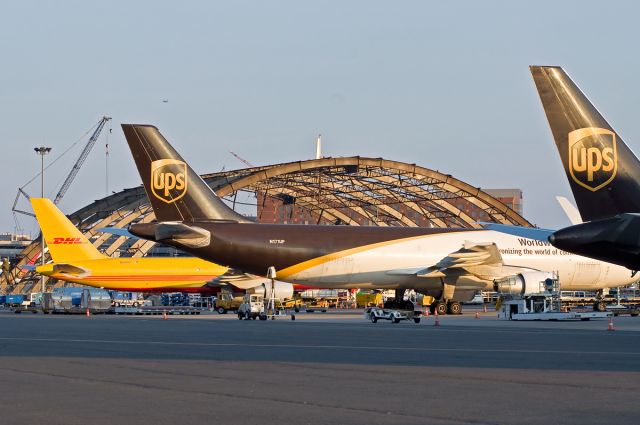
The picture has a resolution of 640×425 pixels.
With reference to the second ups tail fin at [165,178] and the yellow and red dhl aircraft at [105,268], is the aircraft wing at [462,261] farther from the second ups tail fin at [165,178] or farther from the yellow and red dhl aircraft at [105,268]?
the yellow and red dhl aircraft at [105,268]

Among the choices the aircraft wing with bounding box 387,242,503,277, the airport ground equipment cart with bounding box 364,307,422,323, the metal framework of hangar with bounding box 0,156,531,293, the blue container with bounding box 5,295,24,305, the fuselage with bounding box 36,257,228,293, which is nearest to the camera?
the airport ground equipment cart with bounding box 364,307,422,323

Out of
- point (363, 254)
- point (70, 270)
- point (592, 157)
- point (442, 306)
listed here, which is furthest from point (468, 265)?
point (70, 270)

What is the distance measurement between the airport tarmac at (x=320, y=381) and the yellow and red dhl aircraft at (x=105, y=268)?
46.4 metres

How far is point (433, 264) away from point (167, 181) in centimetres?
1706

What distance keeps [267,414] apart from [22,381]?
634 centimetres

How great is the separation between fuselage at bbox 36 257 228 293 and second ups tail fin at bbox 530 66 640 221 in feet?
176

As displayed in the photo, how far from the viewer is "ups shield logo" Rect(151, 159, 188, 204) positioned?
175 feet

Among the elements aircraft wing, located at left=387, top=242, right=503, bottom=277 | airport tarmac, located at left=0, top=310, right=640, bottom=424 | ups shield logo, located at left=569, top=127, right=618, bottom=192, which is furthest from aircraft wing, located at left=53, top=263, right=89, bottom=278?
ups shield logo, located at left=569, top=127, right=618, bottom=192

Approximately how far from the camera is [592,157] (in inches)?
1088

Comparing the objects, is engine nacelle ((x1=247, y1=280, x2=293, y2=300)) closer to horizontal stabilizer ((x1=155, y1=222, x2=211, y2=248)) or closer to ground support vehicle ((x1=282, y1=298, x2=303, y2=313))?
horizontal stabilizer ((x1=155, y1=222, x2=211, y2=248))

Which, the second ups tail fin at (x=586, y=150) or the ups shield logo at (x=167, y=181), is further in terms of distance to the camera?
the ups shield logo at (x=167, y=181)

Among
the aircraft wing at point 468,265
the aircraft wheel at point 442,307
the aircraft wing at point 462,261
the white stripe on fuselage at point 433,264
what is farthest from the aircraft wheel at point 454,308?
the aircraft wing at point 462,261

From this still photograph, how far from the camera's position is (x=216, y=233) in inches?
2114

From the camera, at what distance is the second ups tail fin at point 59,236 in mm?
76062
